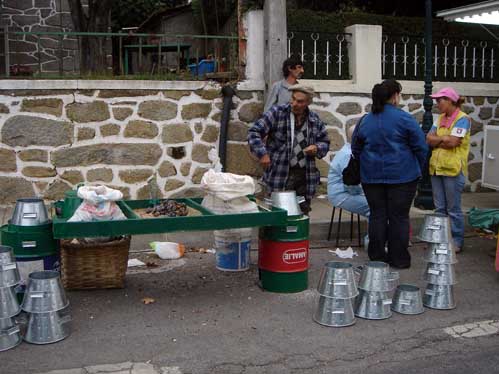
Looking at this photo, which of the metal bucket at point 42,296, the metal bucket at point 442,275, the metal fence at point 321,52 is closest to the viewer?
the metal bucket at point 42,296

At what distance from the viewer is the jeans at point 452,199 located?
6.79 metres

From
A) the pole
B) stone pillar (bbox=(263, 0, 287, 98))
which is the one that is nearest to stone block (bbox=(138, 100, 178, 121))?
stone pillar (bbox=(263, 0, 287, 98))

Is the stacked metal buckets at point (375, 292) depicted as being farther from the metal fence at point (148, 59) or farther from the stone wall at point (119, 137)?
the metal fence at point (148, 59)

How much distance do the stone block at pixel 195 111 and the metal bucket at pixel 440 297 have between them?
13.9ft

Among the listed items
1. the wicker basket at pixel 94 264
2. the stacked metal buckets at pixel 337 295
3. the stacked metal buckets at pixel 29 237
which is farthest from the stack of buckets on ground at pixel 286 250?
the stacked metal buckets at pixel 29 237

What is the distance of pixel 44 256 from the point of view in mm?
5121

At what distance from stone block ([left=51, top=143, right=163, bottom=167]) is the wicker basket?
2819 mm

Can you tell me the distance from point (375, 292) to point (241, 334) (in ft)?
3.62

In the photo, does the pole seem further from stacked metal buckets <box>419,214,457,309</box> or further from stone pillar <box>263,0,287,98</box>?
stacked metal buckets <box>419,214,457,309</box>

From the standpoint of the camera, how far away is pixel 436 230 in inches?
211

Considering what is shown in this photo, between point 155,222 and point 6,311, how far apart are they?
1.23 meters

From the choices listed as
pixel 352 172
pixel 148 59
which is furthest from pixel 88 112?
pixel 352 172

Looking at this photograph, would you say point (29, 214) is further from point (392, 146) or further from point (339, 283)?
point (392, 146)

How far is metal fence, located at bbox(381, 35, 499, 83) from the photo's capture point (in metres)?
9.63
